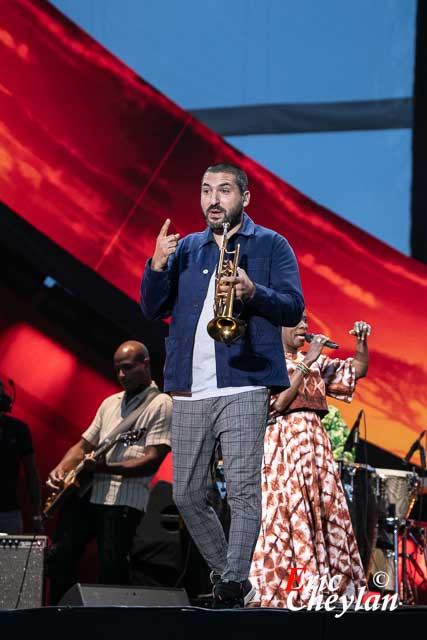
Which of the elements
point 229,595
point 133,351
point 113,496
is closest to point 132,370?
point 133,351

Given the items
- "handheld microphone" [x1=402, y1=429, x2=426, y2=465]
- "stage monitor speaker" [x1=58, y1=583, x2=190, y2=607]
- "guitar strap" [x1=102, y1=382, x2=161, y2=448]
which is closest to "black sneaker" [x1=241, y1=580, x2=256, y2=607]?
"stage monitor speaker" [x1=58, y1=583, x2=190, y2=607]

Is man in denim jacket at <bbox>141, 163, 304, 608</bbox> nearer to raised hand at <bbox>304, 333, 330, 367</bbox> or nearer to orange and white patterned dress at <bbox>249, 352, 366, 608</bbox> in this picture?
orange and white patterned dress at <bbox>249, 352, 366, 608</bbox>

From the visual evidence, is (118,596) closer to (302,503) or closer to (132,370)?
(302,503)

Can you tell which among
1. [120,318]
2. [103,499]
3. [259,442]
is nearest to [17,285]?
[120,318]

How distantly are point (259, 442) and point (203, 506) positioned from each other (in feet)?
1.17

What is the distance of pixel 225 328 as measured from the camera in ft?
13.5

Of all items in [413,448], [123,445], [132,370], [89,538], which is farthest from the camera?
[413,448]

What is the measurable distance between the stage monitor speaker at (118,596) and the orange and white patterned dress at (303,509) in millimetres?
1176

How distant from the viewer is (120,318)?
8031 mm

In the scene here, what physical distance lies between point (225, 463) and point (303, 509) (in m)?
1.63

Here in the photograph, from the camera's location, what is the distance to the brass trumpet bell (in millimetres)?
4094

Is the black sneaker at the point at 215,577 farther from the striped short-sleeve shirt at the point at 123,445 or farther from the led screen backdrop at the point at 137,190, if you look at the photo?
the led screen backdrop at the point at 137,190

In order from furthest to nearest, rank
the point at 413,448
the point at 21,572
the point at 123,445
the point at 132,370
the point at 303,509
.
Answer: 1. the point at 413,448
2. the point at 132,370
3. the point at 123,445
4. the point at 303,509
5. the point at 21,572

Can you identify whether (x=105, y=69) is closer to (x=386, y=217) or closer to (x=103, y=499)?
(x=386, y=217)
